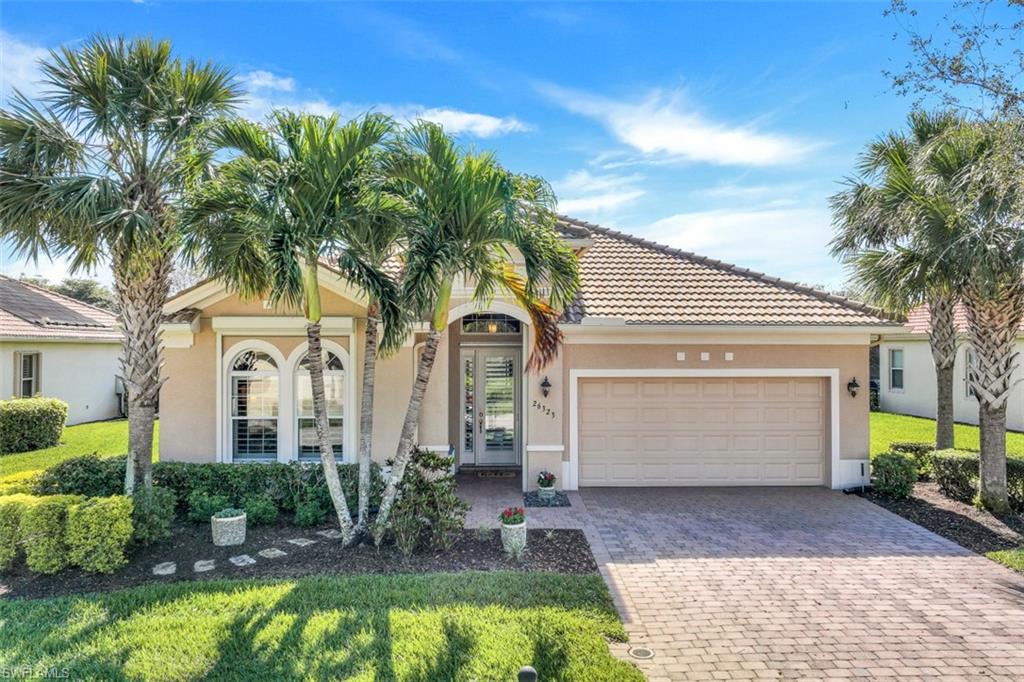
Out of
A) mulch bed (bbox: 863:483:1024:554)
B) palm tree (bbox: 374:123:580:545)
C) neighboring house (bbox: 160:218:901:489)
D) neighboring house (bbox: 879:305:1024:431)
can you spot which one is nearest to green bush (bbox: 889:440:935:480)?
mulch bed (bbox: 863:483:1024:554)

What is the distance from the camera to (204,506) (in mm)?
8820

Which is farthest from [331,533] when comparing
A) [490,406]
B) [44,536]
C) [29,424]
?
[29,424]

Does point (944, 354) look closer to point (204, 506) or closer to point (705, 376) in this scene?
point (705, 376)

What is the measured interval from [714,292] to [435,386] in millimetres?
7030

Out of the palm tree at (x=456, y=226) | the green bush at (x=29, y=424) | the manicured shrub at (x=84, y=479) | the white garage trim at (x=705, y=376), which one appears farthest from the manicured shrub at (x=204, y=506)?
the green bush at (x=29, y=424)

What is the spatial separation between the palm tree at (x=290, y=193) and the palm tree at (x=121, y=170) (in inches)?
24.3

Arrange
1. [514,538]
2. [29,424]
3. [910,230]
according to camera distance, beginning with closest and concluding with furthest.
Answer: [514,538]
[910,230]
[29,424]

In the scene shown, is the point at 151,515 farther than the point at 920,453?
No

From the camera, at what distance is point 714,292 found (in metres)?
12.3

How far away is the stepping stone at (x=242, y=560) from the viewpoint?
7.32 meters

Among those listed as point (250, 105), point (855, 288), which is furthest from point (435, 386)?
point (855, 288)

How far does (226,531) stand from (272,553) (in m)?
0.91

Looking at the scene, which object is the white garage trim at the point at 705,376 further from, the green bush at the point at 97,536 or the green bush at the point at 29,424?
the green bush at the point at 29,424

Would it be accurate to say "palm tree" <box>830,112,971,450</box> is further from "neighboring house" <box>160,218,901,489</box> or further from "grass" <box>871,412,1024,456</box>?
"grass" <box>871,412,1024,456</box>
